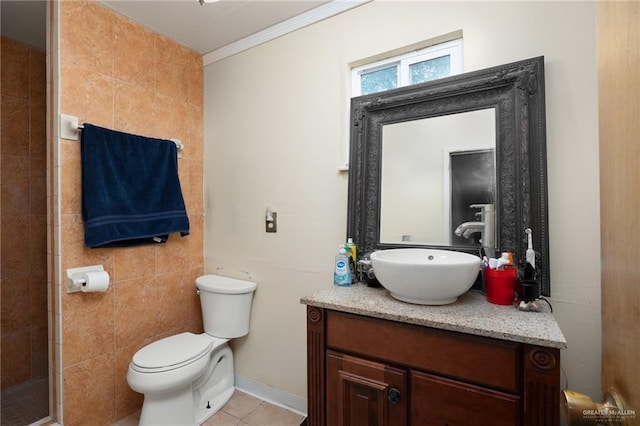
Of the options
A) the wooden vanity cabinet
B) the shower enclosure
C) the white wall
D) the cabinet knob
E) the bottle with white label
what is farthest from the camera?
the shower enclosure

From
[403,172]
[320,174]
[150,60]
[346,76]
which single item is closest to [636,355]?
[403,172]

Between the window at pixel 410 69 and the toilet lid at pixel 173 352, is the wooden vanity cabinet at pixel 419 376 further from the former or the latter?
the window at pixel 410 69

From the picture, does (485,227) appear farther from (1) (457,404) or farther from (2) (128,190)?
(2) (128,190)

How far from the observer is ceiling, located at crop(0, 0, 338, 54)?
1677 mm

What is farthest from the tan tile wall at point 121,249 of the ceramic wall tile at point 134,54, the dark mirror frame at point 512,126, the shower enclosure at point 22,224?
the dark mirror frame at point 512,126

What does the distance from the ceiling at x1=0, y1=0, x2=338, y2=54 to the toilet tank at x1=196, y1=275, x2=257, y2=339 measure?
1688mm

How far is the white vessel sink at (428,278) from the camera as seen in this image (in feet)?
3.28

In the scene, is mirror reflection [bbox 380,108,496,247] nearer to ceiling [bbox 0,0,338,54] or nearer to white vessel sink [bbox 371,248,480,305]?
white vessel sink [bbox 371,248,480,305]

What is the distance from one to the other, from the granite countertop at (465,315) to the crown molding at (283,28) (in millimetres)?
1533

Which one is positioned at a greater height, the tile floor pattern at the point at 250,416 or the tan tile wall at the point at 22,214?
the tan tile wall at the point at 22,214

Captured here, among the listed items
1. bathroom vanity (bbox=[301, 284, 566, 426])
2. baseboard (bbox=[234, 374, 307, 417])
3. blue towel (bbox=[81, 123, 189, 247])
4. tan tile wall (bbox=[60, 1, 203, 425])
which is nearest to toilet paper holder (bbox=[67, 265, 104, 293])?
tan tile wall (bbox=[60, 1, 203, 425])

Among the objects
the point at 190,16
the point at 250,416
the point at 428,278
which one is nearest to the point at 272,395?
the point at 250,416

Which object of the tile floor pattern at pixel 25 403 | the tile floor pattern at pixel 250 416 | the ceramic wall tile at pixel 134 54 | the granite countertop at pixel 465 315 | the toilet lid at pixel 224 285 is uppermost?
the ceramic wall tile at pixel 134 54

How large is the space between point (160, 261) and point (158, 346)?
1.81 feet
